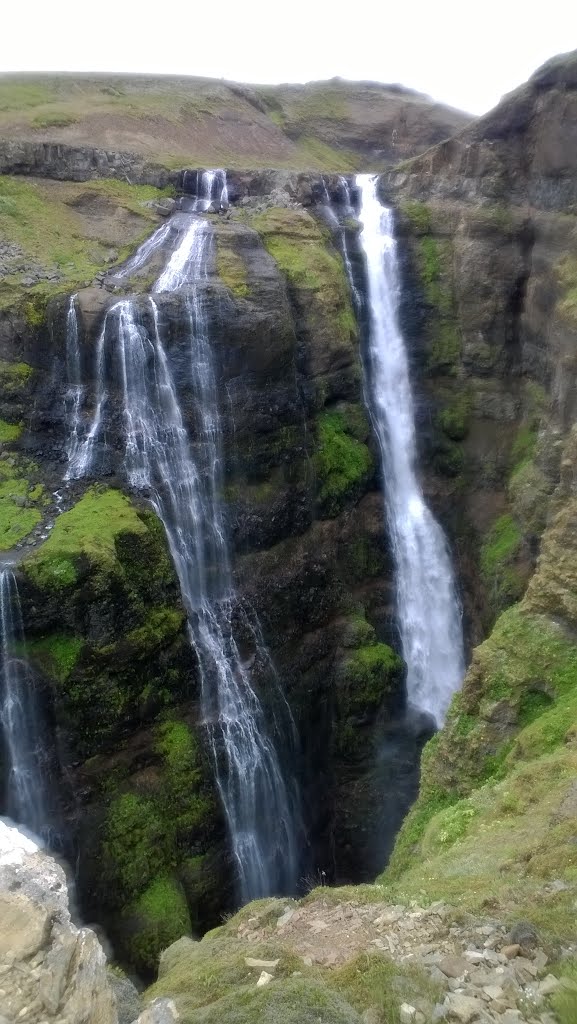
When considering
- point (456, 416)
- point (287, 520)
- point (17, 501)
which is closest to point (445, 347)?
point (456, 416)

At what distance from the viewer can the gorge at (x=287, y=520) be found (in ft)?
46.3

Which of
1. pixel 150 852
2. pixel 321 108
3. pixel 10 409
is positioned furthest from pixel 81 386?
pixel 321 108

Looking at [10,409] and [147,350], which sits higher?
[147,350]

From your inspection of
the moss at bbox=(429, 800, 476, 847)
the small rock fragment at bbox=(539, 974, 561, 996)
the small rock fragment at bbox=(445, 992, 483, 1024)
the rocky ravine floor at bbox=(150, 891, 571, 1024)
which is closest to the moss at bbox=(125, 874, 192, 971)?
the rocky ravine floor at bbox=(150, 891, 571, 1024)

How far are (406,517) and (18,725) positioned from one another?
13.8 meters

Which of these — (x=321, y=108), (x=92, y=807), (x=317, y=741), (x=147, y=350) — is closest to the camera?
(x=92, y=807)

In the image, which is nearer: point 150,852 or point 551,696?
point 551,696

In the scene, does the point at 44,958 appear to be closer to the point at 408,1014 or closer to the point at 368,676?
the point at 408,1014

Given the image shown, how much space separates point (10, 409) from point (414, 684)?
47.6ft

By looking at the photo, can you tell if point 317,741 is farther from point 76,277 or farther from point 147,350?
point 76,277

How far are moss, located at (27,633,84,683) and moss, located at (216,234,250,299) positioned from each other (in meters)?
11.1

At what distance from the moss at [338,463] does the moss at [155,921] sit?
37.4ft

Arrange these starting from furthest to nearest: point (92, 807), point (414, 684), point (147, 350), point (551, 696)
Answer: point (414, 684) → point (147, 350) → point (92, 807) → point (551, 696)

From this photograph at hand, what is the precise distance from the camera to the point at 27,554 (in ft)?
50.5
